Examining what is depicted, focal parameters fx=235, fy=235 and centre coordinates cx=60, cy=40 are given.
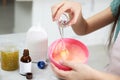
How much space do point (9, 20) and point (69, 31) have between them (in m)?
1.71

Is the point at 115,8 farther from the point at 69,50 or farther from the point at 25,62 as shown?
the point at 25,62

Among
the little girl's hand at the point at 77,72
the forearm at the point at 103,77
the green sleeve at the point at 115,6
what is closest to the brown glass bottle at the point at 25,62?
the little girl's hand at the point at 77,72

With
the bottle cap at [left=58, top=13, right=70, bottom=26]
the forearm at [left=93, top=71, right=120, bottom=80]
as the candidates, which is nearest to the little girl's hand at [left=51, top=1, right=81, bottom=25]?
the bottle cap at [left=58, top=13, right=70, bottom=26]

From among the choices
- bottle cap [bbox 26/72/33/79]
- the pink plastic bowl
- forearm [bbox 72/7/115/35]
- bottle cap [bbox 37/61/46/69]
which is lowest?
bottle cap [bbox 26/72/33/79]

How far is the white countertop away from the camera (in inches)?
37.2

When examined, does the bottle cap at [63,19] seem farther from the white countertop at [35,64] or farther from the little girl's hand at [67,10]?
the white countertop at [35,64]

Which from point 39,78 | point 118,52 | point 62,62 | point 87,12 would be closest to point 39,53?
point 39,78

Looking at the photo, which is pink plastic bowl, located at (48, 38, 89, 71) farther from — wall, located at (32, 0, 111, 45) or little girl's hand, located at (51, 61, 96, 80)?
wall, located at (32, 0, 111, 45)

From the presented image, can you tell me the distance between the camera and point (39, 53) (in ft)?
3.38

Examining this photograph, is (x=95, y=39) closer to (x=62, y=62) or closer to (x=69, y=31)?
(x=69, y=31)

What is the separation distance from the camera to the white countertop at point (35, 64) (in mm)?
944

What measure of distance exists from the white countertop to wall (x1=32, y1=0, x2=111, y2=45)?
0.11 m

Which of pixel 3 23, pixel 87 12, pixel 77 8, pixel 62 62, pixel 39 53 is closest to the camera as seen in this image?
pixel 62 62

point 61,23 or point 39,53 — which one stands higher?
point 61,23
